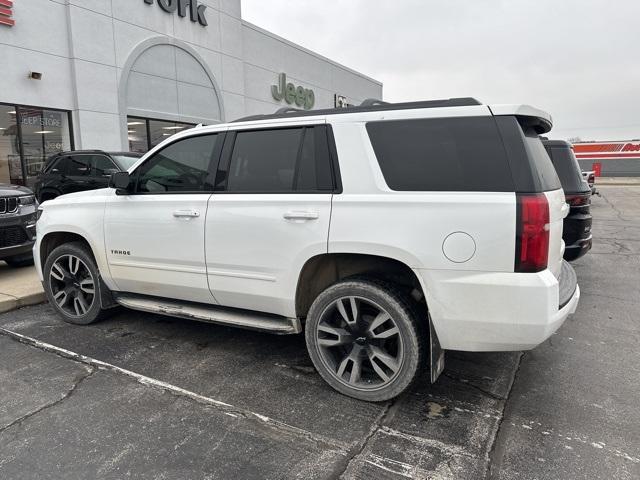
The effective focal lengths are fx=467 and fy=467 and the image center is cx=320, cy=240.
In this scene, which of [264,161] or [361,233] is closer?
[361,233]

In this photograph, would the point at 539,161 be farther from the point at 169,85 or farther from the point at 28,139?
the point at 169,85

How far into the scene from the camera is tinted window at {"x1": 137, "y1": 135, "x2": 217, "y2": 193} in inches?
148

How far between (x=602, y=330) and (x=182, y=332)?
402 centimetres

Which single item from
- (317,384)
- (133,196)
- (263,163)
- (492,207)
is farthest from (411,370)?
(133,196)

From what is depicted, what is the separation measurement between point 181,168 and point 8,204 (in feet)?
12.5

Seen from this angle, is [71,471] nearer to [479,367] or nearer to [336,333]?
[336,333]

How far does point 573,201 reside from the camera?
5578 mm

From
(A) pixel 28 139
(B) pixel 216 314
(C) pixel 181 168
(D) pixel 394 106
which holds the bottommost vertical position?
(B) pixel 216 314

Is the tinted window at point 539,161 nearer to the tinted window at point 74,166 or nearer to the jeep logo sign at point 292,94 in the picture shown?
the tinted window at point 74,166

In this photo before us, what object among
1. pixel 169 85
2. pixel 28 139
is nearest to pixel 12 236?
pixel 28 139

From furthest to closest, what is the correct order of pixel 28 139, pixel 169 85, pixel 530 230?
1. pixel 169 85
2. pixel 28 139
3. pixel 530 230

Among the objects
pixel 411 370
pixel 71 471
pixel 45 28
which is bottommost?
pixel 71 471

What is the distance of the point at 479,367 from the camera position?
3650 millimetres

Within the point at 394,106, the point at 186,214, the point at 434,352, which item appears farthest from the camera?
the point at 186,214
